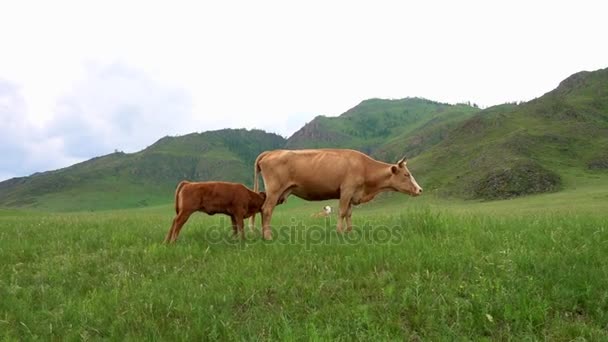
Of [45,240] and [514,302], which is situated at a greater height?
[45,240]

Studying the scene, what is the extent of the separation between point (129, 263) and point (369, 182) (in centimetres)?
641

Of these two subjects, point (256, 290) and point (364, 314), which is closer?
point (364, 314)

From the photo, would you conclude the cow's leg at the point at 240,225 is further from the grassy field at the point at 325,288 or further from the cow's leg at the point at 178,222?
the cow's leg at the point at 178,222

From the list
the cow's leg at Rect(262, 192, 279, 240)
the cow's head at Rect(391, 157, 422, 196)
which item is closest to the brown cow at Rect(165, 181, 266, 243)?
the cow's leg at Rect(262, 192, 279, 240)

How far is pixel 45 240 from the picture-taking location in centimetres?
1190

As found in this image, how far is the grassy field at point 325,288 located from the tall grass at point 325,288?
0.02 meters

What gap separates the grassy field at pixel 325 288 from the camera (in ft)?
21.8

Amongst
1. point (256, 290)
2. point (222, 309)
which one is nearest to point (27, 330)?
point (222, 309)

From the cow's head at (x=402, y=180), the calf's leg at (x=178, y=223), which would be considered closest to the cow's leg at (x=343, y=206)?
the cow's head at (x=402, y=180)

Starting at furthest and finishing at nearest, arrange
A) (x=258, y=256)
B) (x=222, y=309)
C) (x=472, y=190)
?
(x=472, y=190) → (x=258, y=256) → (x=222, y=309)

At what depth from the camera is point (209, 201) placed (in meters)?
11.3

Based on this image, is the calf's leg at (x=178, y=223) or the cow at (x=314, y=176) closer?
the calf's leg at (x=178, y=223)

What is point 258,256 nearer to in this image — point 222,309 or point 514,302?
point 222,309

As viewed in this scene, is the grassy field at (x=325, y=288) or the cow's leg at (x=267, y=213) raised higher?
the cow's leg at (x=267, y=213)
